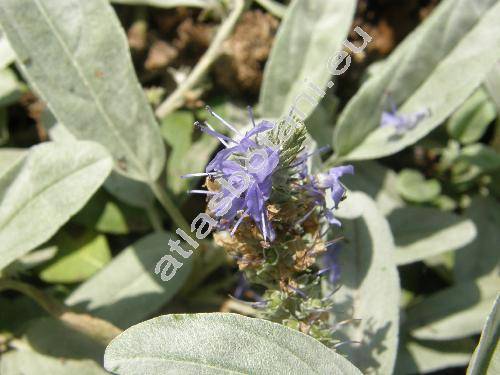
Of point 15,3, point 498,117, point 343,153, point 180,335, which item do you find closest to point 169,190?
point 343,153

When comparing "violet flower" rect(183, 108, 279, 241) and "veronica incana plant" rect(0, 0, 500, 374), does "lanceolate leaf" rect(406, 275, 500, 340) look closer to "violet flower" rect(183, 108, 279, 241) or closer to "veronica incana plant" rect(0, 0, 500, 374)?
"veronica incana plant" rect(0, 0, 500, 374)

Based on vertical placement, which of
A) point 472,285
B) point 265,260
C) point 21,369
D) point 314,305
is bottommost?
point 21,369

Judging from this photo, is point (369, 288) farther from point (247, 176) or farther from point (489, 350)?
point (247, 176)

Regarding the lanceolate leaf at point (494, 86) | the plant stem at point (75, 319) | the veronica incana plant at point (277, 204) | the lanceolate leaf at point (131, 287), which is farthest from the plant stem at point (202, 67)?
the lanceolate leaf at point (494, 86)

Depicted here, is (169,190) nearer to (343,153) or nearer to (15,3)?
(343,153)

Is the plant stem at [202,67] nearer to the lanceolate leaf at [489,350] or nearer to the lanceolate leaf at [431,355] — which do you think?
the lanceolate leaf at [431,355]
